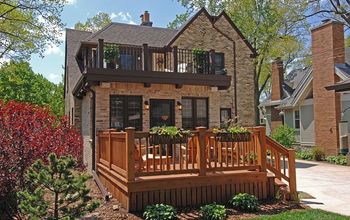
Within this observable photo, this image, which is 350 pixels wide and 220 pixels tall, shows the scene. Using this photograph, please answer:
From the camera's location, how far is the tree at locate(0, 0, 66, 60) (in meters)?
19.0

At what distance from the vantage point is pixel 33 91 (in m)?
39.9

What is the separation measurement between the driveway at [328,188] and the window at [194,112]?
13.5ft

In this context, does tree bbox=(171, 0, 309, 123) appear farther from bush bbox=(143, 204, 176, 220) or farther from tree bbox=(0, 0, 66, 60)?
bush bbox=(143, 204, 176, 220)

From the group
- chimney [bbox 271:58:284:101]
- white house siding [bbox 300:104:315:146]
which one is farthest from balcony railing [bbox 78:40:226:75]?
chimney [bbox 271:58:284:101]

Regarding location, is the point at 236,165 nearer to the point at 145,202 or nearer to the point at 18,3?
the point at 145,202

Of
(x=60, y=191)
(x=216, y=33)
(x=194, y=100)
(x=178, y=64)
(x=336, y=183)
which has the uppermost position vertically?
(x=216, y=33)

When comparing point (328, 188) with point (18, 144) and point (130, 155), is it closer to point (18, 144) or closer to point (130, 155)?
point (130, 155)

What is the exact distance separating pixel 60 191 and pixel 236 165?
4.20 m

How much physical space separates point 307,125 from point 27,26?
19.4 m

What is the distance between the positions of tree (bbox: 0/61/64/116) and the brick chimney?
1043 inches

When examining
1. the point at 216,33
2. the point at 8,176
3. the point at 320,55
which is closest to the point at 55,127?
the point at 8,176

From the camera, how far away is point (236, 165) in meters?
7.88

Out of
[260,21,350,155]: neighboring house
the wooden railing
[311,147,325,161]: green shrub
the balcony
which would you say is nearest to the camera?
the wooden railing

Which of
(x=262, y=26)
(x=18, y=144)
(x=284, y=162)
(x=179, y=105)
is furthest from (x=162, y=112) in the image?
(x=262, y=26)
